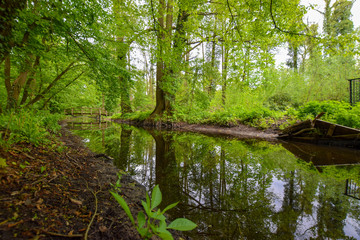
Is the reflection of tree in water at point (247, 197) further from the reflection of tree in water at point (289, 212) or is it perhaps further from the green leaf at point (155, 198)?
the green leaf at point (155, 198)

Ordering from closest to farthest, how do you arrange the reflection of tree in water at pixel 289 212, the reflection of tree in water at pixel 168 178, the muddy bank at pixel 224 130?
the reflection of tree in water at pixel 289 212 → the reflection of tree in water at pixel 168 178 → the muddy bank at pixel 224 130

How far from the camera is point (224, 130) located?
10016 mm

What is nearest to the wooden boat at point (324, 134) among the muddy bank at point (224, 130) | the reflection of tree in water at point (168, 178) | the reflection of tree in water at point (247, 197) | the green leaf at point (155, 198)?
the muddy bank at point (224, 130)

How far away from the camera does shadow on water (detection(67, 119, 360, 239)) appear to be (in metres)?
1.57

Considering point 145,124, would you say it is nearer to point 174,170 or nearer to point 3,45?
point 174,170

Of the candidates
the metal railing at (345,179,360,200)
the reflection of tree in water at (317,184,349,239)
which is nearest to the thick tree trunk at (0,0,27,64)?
the reflection of tree in water at (317,184,349,239)

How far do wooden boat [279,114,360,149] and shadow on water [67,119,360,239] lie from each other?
2117 mm

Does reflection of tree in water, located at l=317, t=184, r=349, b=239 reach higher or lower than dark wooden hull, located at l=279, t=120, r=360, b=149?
lower

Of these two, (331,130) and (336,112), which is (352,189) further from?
(336,112)

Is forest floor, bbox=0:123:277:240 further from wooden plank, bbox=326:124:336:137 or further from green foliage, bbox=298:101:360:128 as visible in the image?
green foliage, bbox=298:101:360:128

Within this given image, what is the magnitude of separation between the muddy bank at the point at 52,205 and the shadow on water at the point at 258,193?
0.75 metres

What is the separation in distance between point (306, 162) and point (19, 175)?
499 centimetres

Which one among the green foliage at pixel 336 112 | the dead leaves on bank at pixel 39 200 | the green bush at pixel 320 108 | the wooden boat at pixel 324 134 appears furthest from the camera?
the green bush at pixel 320 108

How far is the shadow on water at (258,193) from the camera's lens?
157cm
